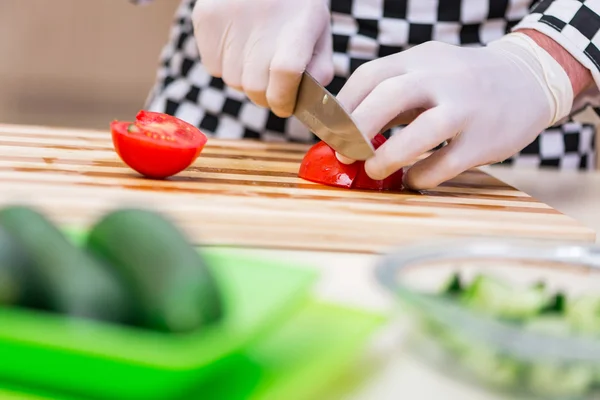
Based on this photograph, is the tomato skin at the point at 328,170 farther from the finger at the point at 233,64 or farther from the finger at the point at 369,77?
the finger at the point at 233,64

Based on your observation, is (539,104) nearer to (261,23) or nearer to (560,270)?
(261,23)

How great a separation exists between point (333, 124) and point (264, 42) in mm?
293

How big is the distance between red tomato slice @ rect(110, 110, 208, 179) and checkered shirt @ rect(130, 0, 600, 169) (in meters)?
0.49

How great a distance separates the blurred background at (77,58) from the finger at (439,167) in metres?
2.40

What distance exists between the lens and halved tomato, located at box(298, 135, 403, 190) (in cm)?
115

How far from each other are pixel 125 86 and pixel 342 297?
9.68 feet

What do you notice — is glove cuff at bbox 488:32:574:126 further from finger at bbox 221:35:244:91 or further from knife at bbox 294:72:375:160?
finger at bbox 221:35:244:91

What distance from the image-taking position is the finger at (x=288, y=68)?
48.7 inches

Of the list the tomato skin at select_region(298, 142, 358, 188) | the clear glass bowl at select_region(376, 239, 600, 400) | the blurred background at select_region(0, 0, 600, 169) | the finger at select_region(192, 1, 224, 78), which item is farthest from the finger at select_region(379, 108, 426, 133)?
the blurred background at select_region(0, 0, 600, 169)

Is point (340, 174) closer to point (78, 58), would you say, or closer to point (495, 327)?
point (495, 327)

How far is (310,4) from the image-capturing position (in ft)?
4.46

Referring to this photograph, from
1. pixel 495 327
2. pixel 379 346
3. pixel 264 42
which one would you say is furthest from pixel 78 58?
pixel 495 327

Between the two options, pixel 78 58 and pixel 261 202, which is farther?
pixel 78 58

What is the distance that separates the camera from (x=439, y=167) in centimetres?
115
